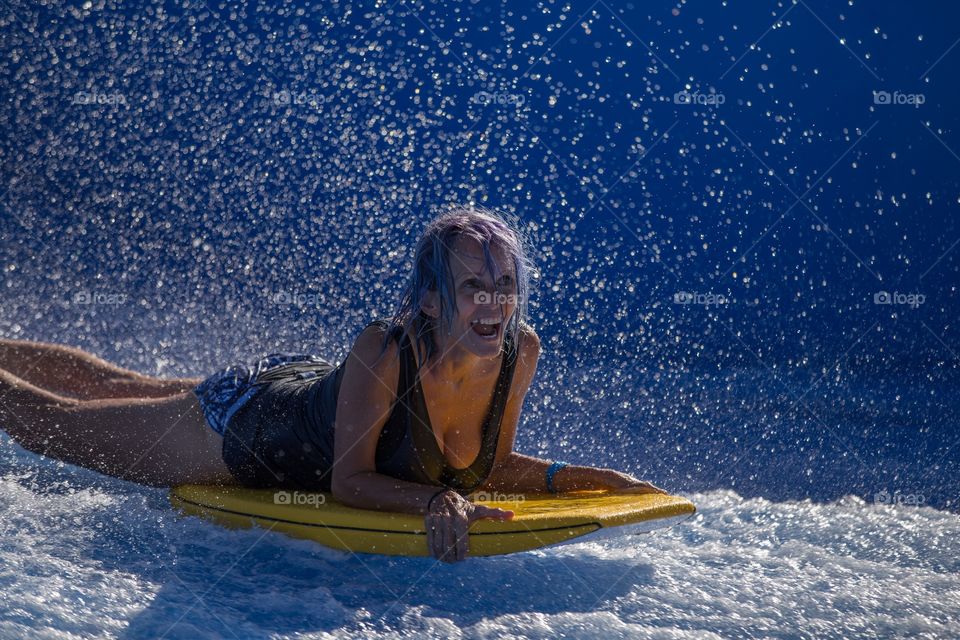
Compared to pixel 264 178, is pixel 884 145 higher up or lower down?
higher up

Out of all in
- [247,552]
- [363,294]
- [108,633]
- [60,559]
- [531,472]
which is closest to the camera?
[108,633]

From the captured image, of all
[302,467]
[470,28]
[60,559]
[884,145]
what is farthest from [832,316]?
[60,559]

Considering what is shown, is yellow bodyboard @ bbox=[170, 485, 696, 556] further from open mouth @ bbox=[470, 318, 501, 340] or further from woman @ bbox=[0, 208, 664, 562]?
open mouth @ bbox=[470, 318, 501, 340]

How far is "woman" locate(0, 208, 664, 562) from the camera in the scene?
236 centimetres

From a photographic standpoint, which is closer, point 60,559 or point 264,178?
point 60,559

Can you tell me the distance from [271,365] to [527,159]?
5.07 metres

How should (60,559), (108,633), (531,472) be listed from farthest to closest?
(531,472) → (60,559) → (108,633)

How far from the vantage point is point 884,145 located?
7641mm

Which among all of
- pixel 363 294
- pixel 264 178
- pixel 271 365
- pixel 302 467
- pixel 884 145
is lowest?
pixel 302 467

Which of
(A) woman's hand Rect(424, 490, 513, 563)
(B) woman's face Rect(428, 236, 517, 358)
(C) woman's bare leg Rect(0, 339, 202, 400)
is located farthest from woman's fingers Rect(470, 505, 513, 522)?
(C) woman's bare leg Rect(0, 339, 202, 400)

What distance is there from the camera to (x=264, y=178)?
25.2ft

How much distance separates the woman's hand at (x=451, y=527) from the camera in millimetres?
2268

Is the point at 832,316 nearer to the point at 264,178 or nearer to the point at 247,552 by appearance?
the point at 264,178

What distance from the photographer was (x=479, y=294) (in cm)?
237
